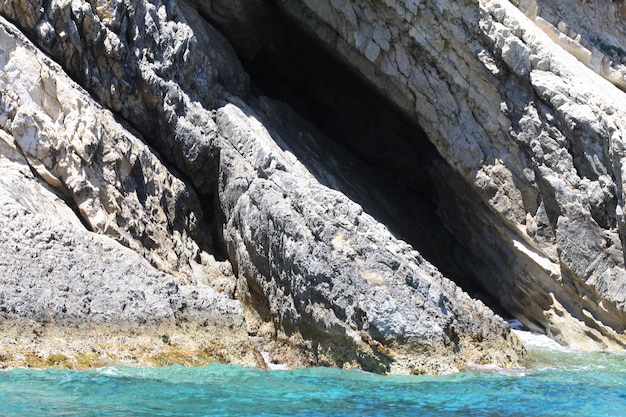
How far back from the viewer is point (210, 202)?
537 inches

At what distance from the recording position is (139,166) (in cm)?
1238

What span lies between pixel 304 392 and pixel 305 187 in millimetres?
3939

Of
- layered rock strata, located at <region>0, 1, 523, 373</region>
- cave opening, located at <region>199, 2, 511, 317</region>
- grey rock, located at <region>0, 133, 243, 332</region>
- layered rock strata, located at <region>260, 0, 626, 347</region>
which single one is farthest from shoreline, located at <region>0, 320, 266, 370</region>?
layered rock strata, located at <region>260, 0, 626, 347</region>

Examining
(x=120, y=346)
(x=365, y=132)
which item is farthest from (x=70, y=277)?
(x=365, y=132)

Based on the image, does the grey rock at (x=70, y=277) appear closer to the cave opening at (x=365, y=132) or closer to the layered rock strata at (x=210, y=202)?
the layered rock strata at (x=210, y=202)

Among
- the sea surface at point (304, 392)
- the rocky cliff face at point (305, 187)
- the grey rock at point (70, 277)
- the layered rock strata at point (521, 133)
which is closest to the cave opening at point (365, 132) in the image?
the rocky cliff face at point (305, 187)

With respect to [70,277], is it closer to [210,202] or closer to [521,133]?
[210,202]

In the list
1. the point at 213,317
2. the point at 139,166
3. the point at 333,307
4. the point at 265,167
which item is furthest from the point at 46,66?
the point at 333,307

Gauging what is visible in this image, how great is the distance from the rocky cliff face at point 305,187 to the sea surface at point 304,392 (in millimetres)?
822

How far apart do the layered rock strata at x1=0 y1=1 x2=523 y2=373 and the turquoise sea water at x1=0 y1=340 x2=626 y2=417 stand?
84 cm

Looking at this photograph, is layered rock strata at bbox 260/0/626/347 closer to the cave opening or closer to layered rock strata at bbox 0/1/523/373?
the cave opening

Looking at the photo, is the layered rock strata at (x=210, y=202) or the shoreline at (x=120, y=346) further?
the layered rock strata at (x=210, y=202)

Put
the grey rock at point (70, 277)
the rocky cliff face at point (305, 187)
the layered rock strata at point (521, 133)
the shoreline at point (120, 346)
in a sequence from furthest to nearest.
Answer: the layered rock strata at point (521, 133), the rocky cliff face at point (305, 187), the grey rock at point (70, 277), the shoreline at point (120, 346)

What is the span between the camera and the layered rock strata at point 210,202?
35.2ft
